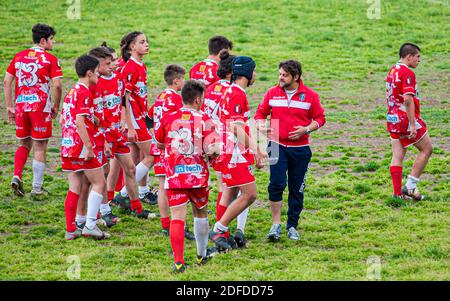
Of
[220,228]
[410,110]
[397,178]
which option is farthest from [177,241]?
[410,110]

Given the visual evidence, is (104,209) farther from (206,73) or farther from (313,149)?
(313,149)

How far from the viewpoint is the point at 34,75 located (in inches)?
438

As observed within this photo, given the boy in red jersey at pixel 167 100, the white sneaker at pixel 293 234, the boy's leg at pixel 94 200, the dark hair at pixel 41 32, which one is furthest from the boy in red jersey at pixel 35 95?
the white sneaker at pixel 293 234

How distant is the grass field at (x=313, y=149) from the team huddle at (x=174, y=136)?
0.33 metres

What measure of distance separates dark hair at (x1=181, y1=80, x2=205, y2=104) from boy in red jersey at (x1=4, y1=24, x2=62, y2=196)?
135 inches

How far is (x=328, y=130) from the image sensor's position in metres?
15.4

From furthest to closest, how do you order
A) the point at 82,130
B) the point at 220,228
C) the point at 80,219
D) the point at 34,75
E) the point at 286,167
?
1. the point at 34,75
2. the point at 80,219
3. the point at 286,167
4. the point at 82,130
5. the point at 220,228

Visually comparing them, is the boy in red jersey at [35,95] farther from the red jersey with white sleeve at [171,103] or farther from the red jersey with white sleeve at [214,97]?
the red jersey with white sleeve at [214,97]

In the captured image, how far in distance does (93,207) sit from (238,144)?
1.98 metres

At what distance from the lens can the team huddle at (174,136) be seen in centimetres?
816

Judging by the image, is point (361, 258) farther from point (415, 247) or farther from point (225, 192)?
point (225, 192)

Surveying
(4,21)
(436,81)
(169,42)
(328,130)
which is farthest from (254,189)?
(4,21)
